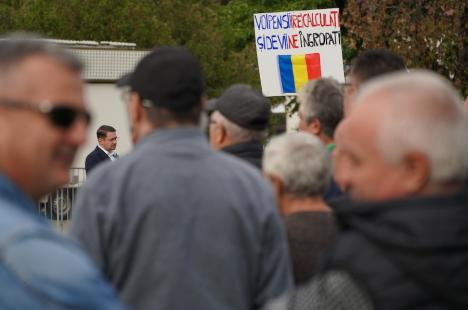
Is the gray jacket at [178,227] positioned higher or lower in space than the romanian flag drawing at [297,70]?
higher

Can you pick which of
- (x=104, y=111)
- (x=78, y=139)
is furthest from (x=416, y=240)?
(x=104, y=111)

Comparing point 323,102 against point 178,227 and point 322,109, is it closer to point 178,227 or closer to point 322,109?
point 322,109

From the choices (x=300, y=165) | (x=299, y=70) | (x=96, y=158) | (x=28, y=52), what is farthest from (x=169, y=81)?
(x=96, y=158)

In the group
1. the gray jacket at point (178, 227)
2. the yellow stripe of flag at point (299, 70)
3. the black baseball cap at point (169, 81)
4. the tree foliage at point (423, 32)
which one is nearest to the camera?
the gray jacket at point (178, 227)

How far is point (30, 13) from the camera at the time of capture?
34156 mm

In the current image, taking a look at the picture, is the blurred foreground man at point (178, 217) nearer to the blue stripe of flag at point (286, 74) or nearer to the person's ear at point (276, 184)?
the person's ear at point (276, 184)

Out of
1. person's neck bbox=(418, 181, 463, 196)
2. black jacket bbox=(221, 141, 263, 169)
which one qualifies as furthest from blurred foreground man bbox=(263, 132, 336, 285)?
person's neck bbox=(418, 181, 463, 196)

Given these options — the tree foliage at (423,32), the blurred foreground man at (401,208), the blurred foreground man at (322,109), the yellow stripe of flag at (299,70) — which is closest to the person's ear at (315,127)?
the blurred foreground man at (322,109)

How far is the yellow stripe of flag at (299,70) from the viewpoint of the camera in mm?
14914

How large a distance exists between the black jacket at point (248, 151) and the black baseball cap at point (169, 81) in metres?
1.41

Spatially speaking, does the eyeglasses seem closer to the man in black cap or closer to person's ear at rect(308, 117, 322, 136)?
the man in black cap

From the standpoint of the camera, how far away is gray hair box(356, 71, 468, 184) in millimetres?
2889

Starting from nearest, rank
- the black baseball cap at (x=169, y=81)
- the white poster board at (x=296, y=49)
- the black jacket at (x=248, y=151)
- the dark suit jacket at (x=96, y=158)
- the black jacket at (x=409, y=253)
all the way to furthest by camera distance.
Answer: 1. the black jacket at (x=409, y=253)
2. the black baseball cap at (x=169, y=81)
3. the black jacket at (x=248, y=151)
4. the white poster board at (x=296, y=49)
5. the dark suit jacket at (x=96, y=158)

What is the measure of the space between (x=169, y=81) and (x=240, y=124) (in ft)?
5.25
